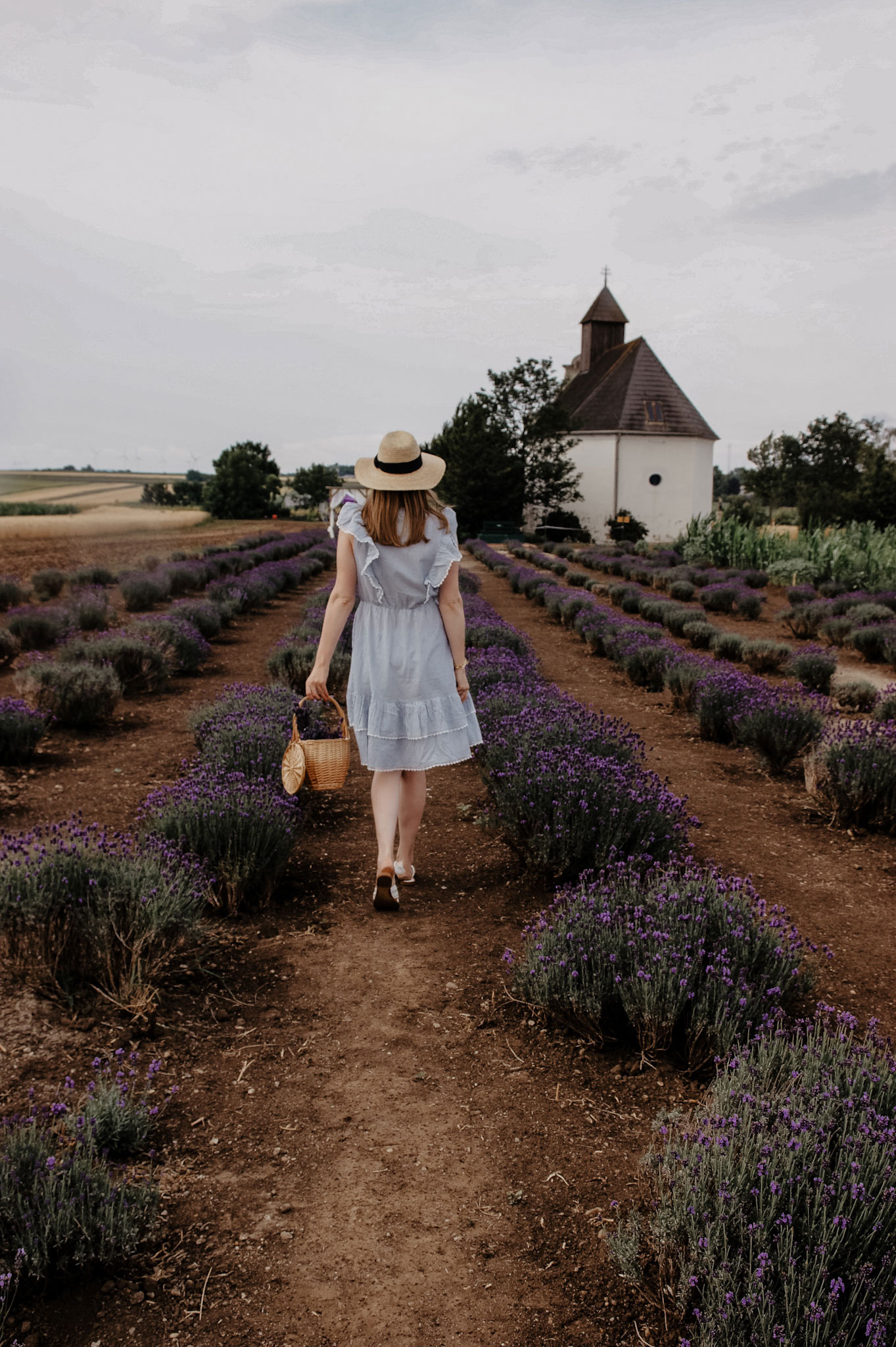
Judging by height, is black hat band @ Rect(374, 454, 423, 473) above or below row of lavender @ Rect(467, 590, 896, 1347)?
above

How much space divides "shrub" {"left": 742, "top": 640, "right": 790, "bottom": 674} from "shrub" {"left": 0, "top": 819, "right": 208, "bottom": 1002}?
31.9 feet

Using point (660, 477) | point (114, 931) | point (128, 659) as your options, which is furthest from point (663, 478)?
point (114, 931)

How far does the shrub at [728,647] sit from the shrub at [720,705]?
446cm

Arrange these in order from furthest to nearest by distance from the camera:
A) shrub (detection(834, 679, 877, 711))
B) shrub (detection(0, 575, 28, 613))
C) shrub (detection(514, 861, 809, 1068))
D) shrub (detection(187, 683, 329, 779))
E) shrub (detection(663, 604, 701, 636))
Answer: shrub (detection(0, 575, 28, 613)) < shrub (detection(663, 604, 701, 636)) < shrub (detection(834, 679, 877, 711)) < shrub (detection(187, 683, 329, 779)) < shrub (detection(514, 861, 809, 1068))

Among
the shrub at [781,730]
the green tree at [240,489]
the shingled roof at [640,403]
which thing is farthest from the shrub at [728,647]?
the green tree at [240,489]

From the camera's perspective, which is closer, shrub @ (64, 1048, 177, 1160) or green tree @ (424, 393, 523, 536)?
shrub @ (64, 1048, 177, 1160)

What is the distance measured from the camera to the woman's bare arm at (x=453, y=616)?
3970 mm

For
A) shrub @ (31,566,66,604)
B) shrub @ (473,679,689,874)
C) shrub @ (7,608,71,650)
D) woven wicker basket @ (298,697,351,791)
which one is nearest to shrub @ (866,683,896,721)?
shrub @ (473,679,689,874)

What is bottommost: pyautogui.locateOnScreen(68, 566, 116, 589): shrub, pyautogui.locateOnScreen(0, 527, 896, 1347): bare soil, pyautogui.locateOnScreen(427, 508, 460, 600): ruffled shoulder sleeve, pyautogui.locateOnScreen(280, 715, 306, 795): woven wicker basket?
pyautogui.locateOnScreen(0, 527, 896, 1347): bare soil

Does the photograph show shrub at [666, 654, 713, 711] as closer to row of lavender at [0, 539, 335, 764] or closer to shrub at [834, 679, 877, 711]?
shrub at [834, 679, 877, 711]

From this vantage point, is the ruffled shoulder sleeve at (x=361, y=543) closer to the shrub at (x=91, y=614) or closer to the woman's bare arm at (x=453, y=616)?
the woman's bare arm at (x=453, y=616)

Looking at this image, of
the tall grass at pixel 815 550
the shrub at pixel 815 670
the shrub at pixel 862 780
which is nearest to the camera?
the shrub at pixel 862 780

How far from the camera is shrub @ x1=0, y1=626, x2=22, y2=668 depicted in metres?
11.3

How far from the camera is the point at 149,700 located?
9414 millimetres
